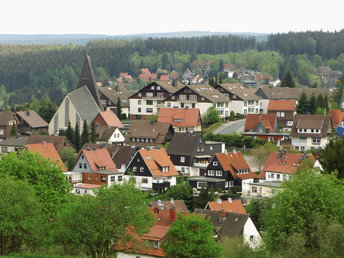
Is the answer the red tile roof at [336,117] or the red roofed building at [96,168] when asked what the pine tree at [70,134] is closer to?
the red roofed building at [96,168]

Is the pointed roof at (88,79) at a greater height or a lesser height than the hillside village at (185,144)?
greater

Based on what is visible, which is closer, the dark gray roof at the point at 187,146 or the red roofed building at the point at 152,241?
the red roofed building at the point at 152,241

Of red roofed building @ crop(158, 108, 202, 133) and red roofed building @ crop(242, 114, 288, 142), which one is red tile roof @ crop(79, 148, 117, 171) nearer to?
red roofed building @ crop(242, 114, 288, 142)

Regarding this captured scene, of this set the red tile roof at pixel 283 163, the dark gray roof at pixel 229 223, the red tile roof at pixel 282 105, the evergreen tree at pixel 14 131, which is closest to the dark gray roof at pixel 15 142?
the evergreen tree at pixel 14 131

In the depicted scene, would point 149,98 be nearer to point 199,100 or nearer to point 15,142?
point 199,100

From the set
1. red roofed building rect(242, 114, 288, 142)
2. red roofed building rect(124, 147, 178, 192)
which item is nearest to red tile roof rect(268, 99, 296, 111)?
red roofed building rect(242, 114, 288, 142)

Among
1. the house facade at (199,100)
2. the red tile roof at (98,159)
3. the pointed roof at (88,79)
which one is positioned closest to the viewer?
the red tile roof at (98,159)

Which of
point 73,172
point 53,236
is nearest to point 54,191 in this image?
point 53,236
